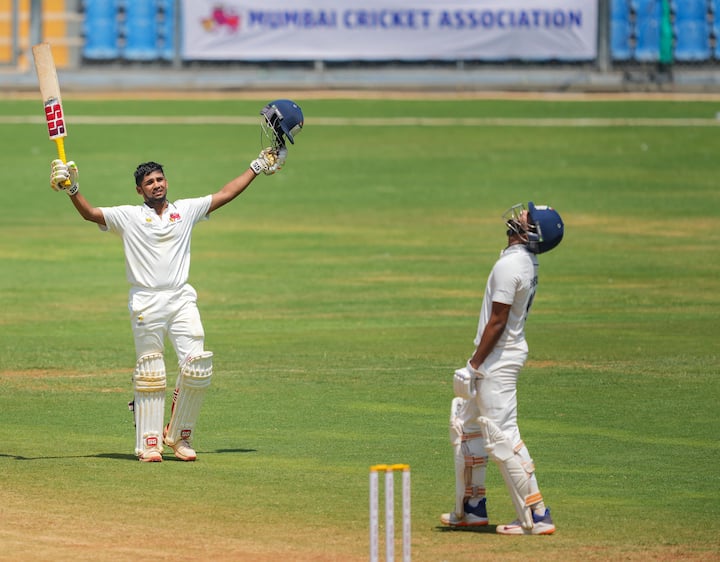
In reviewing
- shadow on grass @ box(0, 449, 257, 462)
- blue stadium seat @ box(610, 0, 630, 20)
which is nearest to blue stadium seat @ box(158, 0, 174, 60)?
blue stadium seat @ box(610, 0, 630, 20)

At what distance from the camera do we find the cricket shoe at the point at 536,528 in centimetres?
1000

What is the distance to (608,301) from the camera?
Result: 21953 mm

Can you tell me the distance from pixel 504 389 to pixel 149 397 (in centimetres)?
336

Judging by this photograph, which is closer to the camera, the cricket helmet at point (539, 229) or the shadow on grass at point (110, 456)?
the cricket helmet at point (539, 229)

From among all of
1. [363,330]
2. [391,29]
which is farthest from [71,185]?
[391,29]

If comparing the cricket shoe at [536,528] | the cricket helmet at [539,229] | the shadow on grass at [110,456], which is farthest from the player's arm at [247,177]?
the cricket shoe at [536,528]

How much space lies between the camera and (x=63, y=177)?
467 inches

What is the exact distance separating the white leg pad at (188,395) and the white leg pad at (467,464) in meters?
2.62

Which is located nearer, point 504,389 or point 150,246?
point 504,389

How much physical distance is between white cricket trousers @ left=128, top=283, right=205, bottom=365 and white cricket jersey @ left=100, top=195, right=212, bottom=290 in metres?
0.09

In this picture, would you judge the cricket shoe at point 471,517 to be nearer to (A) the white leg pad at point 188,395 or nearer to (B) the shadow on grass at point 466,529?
(B) the shadow on grass at point 466,529

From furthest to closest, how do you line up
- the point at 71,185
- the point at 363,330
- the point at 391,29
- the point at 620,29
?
the point at 620,29
the point at 391,29
the point at 363,330
the point at 71,185

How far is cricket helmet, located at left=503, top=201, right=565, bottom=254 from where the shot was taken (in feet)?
33.0

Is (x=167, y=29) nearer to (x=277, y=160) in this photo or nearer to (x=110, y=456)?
(x=277, y=160)
